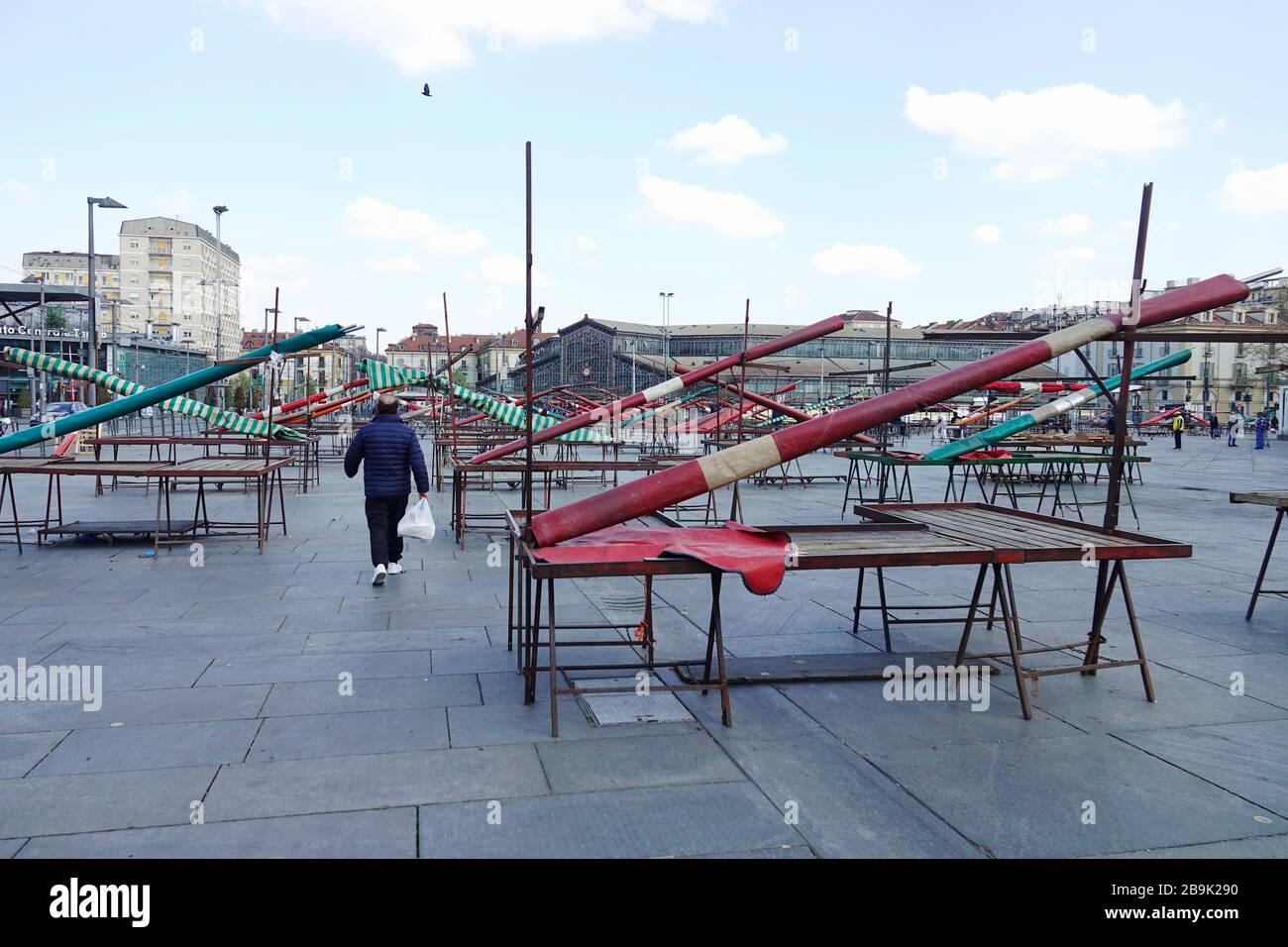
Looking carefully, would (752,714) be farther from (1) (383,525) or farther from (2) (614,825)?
(1) (383,525)

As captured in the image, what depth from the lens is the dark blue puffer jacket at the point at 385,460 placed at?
27.4 feet

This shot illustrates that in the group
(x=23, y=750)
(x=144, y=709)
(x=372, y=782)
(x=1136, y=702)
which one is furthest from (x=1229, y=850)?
(x=23, y=750)

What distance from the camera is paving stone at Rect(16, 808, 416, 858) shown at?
3246mm

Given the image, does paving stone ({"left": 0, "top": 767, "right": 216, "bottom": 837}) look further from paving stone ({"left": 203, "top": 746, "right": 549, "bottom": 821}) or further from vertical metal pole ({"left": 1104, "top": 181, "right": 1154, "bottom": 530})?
vertical metal pole ({"left": 1104, "top": 181, "right": 1154, "bottom": 530})

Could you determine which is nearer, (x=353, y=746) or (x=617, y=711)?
(x=353, y=746)

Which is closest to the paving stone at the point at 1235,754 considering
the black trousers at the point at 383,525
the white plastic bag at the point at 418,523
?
the white plastic bag at the point at 418,523

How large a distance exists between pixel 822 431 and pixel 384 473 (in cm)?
498

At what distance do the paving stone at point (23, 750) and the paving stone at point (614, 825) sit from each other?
1827 mm

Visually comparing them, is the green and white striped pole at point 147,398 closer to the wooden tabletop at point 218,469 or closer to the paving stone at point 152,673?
the wooden tabletop at point 218,469
